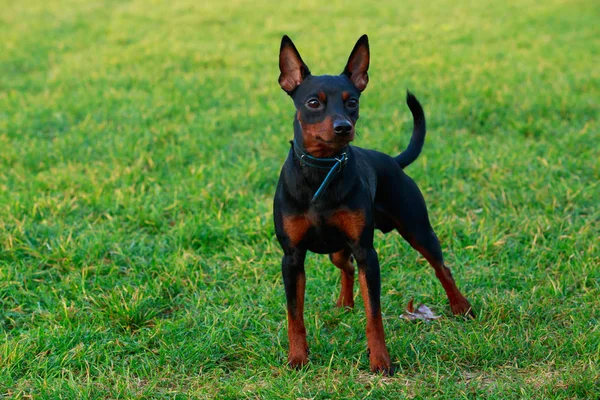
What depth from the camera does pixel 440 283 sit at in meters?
4.31

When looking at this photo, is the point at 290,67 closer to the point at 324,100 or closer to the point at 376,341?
the point at 324,100

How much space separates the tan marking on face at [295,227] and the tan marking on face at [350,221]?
121mm

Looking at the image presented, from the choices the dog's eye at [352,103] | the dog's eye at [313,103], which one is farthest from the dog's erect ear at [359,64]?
the dog's eye at [313,103]

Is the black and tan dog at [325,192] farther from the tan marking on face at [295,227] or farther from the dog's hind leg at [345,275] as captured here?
the dog's hind leg at [345,275]

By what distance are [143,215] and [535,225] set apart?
278cm

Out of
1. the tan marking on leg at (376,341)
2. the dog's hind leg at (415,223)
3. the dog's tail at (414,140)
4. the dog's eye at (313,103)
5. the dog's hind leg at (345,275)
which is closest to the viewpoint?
the dog's eye at (313,103)

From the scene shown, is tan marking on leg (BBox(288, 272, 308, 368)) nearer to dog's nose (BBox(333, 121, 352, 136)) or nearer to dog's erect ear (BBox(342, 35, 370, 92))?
dog's nose (BBox(333, 121, 352, 136))

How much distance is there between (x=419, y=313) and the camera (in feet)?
13.0

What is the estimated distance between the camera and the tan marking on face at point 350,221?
3293mm

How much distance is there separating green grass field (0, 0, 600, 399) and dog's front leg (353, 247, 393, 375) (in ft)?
0.35

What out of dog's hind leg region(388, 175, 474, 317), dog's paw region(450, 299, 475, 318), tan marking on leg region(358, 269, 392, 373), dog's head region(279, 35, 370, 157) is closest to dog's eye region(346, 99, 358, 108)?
dog's head region(279, 35, 370, 157)

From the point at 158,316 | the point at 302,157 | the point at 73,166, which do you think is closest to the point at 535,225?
the point at 302,157

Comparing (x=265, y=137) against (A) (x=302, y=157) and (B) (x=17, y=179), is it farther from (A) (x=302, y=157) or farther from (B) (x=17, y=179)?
(A) (x=302, y=157)

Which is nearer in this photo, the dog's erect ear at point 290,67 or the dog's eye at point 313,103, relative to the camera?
the dog's eye at point 313,103
